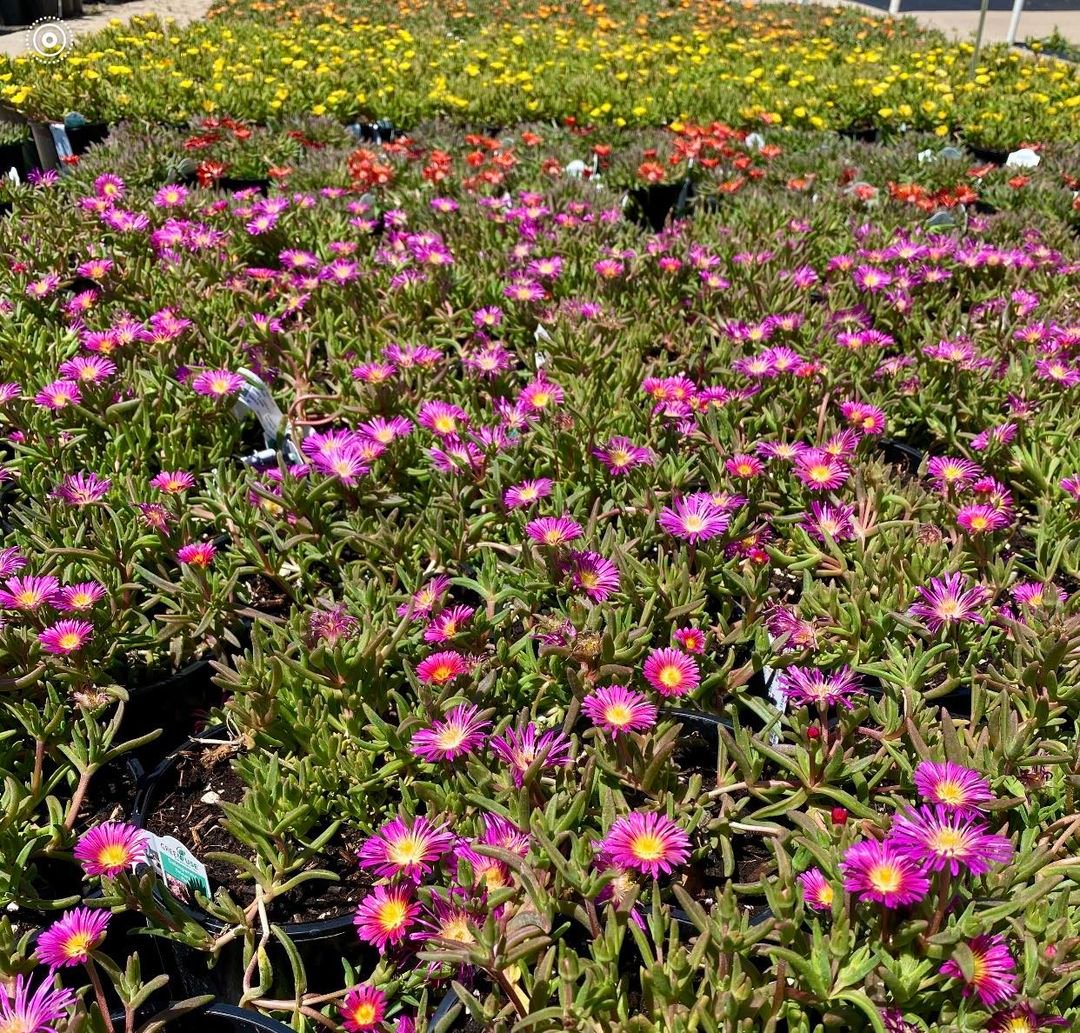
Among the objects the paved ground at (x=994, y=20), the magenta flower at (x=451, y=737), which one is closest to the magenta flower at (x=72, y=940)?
the magenta flower at (x=451, y=737)

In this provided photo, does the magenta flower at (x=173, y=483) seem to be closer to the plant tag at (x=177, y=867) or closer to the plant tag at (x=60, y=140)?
the plant tag at (x=177, y=867)

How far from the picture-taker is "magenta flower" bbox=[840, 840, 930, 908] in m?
0.95

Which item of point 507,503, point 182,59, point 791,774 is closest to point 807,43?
point 182,59

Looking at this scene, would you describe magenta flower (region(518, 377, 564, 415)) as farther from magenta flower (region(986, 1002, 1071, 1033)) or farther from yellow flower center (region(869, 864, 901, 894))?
magenta flower (region(986, 1002, 1071, 1033))

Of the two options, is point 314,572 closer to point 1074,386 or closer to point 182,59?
point 1074,386

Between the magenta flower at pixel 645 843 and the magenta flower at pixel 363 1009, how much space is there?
0.30m

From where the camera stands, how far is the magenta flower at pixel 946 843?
3.14ft

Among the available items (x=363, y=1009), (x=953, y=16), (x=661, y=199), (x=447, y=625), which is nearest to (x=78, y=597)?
(x=447, y=625)

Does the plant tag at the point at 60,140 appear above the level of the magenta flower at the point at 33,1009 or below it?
above

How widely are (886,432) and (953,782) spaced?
1274 mm

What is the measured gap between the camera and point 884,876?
0.97 metres

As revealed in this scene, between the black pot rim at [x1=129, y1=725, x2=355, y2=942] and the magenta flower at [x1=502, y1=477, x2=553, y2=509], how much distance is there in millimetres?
603

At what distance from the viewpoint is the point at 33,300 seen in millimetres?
2570

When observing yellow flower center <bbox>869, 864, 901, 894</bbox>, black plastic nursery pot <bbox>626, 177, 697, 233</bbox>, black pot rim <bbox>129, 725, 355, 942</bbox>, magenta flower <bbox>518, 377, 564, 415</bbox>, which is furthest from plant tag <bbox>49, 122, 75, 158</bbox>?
yellow flower center <bbox>869, 864, 901, 894</bbox>
